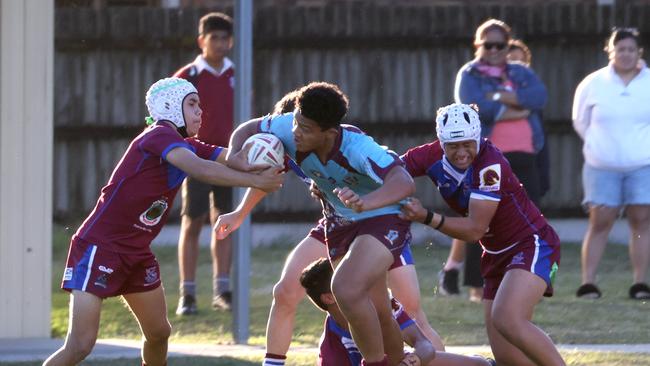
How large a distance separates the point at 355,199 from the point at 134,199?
118 centimetres

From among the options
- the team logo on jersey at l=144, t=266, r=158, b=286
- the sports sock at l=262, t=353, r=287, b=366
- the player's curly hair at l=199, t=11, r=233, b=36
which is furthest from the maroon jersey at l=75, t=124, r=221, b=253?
the player's curly hair at l=199, t=11, r=233, b=36

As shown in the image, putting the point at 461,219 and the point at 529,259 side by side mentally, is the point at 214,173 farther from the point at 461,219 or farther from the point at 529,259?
the point at 529,259

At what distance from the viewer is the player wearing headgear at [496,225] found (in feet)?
25.1

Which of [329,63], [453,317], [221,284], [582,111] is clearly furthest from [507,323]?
[329,63]

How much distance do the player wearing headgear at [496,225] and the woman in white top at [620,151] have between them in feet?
12.5

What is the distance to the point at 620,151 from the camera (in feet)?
38.3

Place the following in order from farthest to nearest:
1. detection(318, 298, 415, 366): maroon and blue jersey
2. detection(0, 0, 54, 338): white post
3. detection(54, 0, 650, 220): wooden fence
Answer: detection(54, 0, 650, 220): wooden fence → detection(0, 0, 54, 338): white post → detection(318, 298, 415, 366): maroon and blue jersey

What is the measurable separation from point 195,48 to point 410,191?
8274mm

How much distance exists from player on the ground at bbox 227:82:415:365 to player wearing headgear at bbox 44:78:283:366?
0.26m

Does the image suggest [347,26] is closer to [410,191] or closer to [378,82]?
[378,82]

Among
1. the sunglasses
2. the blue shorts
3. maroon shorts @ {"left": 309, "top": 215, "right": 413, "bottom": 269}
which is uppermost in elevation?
the sunglasses

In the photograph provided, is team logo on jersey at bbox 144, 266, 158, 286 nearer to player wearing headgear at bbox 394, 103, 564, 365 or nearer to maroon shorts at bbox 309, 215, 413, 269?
maroon shorts at bbox 309, 215, 413, 269

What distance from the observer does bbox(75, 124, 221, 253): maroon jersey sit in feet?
24.8

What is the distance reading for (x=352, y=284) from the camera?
7.29 meters
